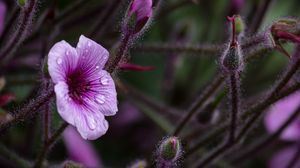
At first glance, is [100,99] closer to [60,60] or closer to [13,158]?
[60,60]

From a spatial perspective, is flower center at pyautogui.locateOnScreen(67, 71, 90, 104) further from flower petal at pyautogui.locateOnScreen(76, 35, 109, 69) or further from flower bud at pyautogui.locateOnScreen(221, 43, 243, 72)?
flower bud at pyautogui.locateOnScreen(221, 43, 243, 72)

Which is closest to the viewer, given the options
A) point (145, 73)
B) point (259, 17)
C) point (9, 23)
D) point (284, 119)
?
point (9, 23)

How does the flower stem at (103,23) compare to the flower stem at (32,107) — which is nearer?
the flower stem at (32,107)

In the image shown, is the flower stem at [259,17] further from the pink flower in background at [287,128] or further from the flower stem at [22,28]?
the flower stem at [22,28]

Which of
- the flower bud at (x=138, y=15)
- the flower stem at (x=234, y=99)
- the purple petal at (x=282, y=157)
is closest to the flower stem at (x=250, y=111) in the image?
the flower stem at (x=234, y=99)

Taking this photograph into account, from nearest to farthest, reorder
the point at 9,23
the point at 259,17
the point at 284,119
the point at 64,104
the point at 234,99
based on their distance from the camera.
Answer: the point at 64,104, the point at 234,99, the point at 9,23, the point at 259,17, the point at 284,119

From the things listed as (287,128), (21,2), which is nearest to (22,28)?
(21,2)

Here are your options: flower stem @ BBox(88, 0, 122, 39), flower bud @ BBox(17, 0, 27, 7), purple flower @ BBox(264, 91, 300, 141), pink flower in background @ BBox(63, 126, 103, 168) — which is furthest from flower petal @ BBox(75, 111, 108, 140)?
purple flower @ BBox(264, 91, 300, 141)
